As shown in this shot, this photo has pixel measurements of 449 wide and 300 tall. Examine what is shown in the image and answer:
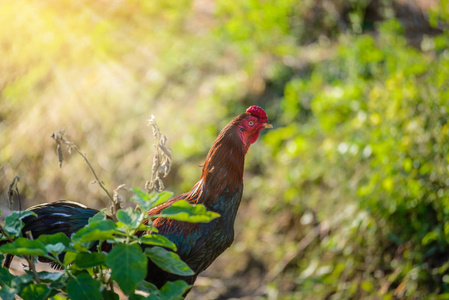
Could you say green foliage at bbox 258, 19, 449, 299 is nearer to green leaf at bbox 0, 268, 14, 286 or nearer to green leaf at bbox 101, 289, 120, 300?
green leaf at bbox 101, 289, 120, 300

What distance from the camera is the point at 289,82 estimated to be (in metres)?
5.12

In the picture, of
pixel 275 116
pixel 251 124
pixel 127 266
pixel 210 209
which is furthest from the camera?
pixel 275 116

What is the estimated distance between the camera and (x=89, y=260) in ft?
4.56

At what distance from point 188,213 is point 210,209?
2.78ft

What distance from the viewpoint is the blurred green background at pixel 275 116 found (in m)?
3.48

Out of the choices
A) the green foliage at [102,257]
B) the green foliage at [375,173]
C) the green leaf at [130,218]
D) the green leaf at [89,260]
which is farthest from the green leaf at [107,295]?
the green foliage at [375,173]

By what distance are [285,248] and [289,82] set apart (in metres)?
1.77

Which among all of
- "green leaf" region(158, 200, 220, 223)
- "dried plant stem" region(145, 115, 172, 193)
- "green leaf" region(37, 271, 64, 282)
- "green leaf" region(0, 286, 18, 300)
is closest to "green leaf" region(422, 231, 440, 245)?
"dried plant stem" region(145, 115, 172, 193)

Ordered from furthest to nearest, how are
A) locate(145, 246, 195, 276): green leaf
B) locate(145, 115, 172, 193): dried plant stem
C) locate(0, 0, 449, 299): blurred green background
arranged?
1. locate(0, 0, 449, 299): blurred green background
2. locate(145, 115, 172, 193): dried plant stem
3. locate(145, 246, 195, 276): green leaf

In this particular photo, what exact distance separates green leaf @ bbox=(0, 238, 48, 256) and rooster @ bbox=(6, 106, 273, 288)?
83cm

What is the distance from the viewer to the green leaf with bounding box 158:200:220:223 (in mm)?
1379

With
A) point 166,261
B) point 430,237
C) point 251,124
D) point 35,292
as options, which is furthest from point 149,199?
point 430,237

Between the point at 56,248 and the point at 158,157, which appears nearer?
the point at 56,248

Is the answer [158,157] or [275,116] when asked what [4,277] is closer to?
[158,157]
